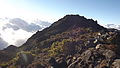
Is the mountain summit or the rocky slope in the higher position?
the mountain summit

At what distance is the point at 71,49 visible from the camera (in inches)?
4892

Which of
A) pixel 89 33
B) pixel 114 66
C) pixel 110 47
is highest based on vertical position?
pixel 89 33

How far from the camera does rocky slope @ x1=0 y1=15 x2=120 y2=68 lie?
89.7 meters

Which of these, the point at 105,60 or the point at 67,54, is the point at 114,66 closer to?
the point at 105,60

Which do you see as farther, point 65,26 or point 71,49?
point 65,26

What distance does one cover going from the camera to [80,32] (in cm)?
16325

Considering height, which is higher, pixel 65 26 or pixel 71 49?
pixel 65 26

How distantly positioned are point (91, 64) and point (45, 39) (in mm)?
86747

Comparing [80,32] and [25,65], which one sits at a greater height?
[80,32]

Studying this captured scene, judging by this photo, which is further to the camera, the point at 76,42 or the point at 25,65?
the point at 76,42

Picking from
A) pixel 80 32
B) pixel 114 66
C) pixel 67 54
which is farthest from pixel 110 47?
pixel 80 32

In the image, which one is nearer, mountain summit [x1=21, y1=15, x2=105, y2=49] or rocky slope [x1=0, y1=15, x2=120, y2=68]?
rocky slope [x1=0, y1=15, x2=120, y2=68]

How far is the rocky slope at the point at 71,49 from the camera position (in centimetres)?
8970

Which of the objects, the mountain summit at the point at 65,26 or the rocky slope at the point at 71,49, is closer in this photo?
the rocky slope at the point at 71,49
